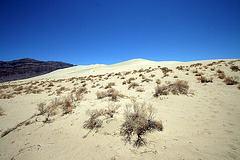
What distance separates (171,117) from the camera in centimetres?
306

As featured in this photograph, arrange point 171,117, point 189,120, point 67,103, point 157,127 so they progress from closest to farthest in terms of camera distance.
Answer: point 157,127 < point 189,120 < point 171,117 < point 67,103

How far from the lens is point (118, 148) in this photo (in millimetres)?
1946

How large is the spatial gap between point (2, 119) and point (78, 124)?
3.80m

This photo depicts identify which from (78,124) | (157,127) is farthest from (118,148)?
(78,124)

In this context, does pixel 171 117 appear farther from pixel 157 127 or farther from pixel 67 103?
pixel 67 103

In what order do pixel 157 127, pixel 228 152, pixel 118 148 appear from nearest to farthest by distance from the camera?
pixel 228 152, pixel 118 148, pixel 157 127

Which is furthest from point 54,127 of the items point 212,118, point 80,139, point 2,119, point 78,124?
point 212,118

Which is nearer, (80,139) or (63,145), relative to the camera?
(63,145)

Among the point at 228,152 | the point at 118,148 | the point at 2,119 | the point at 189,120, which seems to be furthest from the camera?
the point at 2,119

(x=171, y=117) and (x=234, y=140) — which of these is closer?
(x=234, y=140)

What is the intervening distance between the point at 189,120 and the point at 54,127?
434 cm

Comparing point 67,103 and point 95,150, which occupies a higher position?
point 67,103

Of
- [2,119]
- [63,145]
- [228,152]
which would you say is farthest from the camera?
[2,119]

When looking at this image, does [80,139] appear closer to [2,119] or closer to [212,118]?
[212,118]
